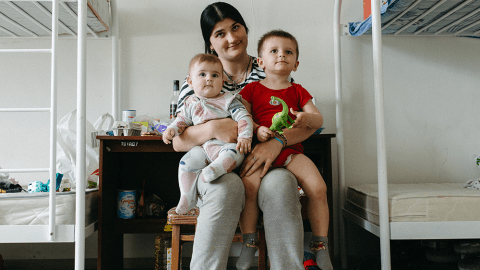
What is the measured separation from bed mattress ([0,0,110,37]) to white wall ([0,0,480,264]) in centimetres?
10

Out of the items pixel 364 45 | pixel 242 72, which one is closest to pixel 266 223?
pixel 242 72

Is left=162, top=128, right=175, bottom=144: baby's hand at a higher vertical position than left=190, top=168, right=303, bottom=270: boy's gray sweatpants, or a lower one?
higher

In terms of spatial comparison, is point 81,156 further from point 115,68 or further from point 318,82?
point 318,82

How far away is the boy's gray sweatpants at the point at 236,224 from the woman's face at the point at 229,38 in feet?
2.28

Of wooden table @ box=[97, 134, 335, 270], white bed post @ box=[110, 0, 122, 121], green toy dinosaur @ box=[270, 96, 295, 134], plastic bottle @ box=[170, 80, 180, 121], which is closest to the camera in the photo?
green toy dinosaur @ box=[270, 96, 295, 134]

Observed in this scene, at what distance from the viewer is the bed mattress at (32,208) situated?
1192 millimetres

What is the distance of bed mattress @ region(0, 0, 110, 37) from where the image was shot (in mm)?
1436

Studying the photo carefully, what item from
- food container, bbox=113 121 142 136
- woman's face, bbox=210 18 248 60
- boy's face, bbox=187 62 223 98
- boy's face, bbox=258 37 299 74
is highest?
woman's face, bbox=210 18 248 60

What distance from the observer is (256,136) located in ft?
3.68

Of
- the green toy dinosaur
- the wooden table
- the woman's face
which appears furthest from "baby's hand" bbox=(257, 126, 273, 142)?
the woman's face

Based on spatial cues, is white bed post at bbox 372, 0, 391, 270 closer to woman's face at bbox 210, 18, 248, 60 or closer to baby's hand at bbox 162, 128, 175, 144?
woman's face at bbox 210, 18, 248, 60

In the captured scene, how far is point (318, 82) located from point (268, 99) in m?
0.74

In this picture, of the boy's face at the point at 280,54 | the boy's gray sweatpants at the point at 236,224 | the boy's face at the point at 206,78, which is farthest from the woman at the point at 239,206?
the boy's face at the point at 280,54

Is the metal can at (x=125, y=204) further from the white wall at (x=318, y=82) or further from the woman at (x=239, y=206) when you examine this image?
the woman at (x=239, y=206)
